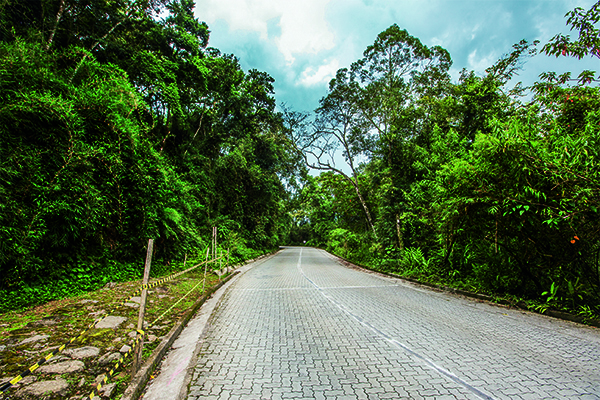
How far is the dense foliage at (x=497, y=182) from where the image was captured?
4625mm

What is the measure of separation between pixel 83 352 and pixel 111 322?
43.5 inches

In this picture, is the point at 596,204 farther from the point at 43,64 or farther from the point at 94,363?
the point at 43,64

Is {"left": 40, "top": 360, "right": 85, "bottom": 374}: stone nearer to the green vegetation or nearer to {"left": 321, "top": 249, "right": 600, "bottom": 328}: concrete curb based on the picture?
A: the green vegetation

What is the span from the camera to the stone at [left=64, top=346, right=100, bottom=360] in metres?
3.06

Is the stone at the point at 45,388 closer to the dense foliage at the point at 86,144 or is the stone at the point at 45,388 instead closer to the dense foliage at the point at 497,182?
the dense foliage at the point at 86,144

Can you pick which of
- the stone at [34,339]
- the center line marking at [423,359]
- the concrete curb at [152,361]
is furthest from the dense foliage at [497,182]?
the stone at [34,339]

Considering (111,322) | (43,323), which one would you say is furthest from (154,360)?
(43,323)

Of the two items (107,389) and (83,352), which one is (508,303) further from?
(83,352)

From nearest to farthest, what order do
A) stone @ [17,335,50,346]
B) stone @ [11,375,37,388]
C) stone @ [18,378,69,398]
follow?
stone @ [18,378,69,398] → stone @ [11,375,37,388] → stone @ [17,335,50,346]

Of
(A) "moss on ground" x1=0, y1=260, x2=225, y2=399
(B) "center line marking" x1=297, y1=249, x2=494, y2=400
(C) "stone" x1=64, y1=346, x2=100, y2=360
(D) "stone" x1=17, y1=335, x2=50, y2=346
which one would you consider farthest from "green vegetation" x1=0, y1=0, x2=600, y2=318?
(B) "center line marking" x1=297, y1=249, x2=494, y2=400

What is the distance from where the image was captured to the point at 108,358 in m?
3.08

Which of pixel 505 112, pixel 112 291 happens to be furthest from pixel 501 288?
pixel 112 291

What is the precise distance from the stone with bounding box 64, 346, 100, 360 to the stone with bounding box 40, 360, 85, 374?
0.43ft

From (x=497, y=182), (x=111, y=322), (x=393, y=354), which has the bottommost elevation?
(x=111, y=322)
